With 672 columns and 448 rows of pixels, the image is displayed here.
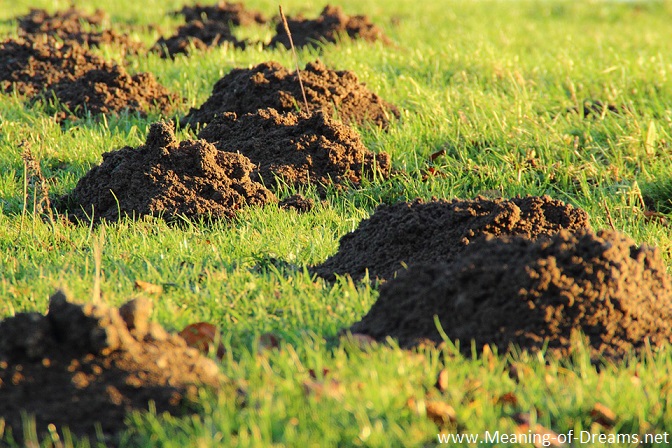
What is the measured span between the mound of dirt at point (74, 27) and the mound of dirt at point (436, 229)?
631cm

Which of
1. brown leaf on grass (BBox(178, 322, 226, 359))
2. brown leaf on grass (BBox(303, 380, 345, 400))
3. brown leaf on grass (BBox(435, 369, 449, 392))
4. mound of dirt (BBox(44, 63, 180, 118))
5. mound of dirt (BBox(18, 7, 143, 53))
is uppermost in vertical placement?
mound of dirt (BBox(18, 7, 143, 53))

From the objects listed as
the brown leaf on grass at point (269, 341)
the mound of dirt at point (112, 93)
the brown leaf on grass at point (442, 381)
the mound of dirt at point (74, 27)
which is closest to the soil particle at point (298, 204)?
the brown leaf on grass at point (269, 341)

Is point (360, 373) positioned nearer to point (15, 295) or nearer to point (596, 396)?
point (596, 396)

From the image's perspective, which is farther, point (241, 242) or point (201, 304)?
point (241, 242)

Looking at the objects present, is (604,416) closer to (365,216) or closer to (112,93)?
(365,216)

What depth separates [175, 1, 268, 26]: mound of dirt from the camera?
12336 mm

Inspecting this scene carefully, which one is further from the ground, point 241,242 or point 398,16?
point 398,16

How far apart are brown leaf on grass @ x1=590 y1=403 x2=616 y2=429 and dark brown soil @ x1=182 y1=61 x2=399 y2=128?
4.73 meters

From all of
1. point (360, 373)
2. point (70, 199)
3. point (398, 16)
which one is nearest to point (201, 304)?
point (360, 373)

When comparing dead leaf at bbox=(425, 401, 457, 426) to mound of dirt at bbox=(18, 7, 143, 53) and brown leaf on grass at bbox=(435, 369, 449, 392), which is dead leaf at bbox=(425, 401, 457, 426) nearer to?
brown leaf on grass at bbox=(435, 369, 449, 392)

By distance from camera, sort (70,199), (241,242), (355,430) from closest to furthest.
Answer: (355,430) → (241,242) → (70,199)

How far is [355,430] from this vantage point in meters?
2.68

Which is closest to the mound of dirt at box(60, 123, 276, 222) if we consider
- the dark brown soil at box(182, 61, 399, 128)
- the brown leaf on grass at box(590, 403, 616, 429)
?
the dark brown soil at box(182, 61, 399, 128)

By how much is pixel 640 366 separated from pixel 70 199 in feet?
14.2
